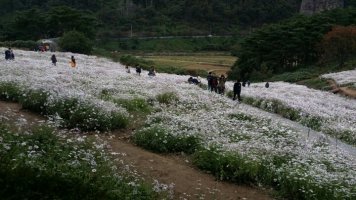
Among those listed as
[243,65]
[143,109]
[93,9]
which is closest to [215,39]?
[93,9]

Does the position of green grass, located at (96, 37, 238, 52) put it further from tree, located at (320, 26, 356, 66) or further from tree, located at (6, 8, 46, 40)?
tree, located at (320, 26, 356, 66)

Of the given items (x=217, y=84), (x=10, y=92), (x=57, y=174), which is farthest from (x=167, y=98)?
(x=57, y=174)

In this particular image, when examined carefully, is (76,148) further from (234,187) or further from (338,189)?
(338,189)

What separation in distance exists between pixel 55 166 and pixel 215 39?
122m

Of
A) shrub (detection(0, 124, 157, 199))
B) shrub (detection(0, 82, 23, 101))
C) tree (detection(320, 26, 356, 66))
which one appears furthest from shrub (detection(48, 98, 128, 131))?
tree (detection(320, 26, 356, 66))

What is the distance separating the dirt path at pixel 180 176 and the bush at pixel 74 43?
5654 cm

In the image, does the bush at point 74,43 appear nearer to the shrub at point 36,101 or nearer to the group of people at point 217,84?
the group of people at point 217,84

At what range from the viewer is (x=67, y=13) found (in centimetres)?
8338

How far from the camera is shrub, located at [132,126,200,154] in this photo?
1647cm

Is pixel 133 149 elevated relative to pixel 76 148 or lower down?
lower down

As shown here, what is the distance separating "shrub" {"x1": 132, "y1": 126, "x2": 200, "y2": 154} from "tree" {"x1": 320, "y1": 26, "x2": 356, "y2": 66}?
55.1 meters

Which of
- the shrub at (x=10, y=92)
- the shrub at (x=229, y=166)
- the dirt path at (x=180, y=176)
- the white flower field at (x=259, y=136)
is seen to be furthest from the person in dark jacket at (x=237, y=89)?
the shrub at (x=229, y=166)

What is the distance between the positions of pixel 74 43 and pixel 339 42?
39.8 metres

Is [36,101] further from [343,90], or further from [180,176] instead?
[343,90]
